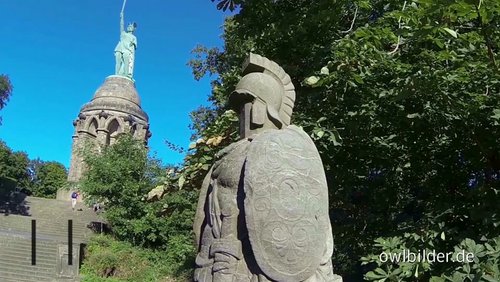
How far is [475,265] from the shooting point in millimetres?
4484

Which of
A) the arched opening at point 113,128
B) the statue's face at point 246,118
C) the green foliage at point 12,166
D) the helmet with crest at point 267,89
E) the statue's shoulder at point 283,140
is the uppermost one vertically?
the arched opening at point 113,128

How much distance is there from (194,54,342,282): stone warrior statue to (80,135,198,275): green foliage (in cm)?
1396

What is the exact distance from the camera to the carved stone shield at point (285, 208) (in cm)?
268

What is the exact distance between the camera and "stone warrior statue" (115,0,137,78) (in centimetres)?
3544

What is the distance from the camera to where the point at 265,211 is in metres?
2.74

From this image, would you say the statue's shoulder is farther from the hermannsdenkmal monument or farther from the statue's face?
the hermannsdenkmal monument

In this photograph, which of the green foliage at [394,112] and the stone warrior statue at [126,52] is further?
the stone warrior statue at [126,52]

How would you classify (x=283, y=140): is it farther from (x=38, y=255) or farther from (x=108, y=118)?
(x=108, y=118)

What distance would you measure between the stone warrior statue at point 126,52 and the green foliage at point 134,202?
1499 centimetres

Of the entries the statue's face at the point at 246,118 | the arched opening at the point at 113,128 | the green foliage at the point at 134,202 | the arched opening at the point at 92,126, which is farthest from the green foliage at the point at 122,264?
the arched opening at the point at 92,126

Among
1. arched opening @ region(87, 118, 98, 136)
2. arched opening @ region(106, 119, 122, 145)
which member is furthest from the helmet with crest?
arched opening @ region(87, 118, 98, 136)

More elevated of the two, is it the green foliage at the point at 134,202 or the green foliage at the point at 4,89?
the green foliage at the point at 4,89

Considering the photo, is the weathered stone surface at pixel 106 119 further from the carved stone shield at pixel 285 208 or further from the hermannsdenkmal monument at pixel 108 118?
the carved stone shield at pixel 285 208

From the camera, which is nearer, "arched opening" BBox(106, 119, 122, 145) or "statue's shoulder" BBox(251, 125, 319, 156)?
"statue's shoulder" BBox(251, 125, 319, 156)
